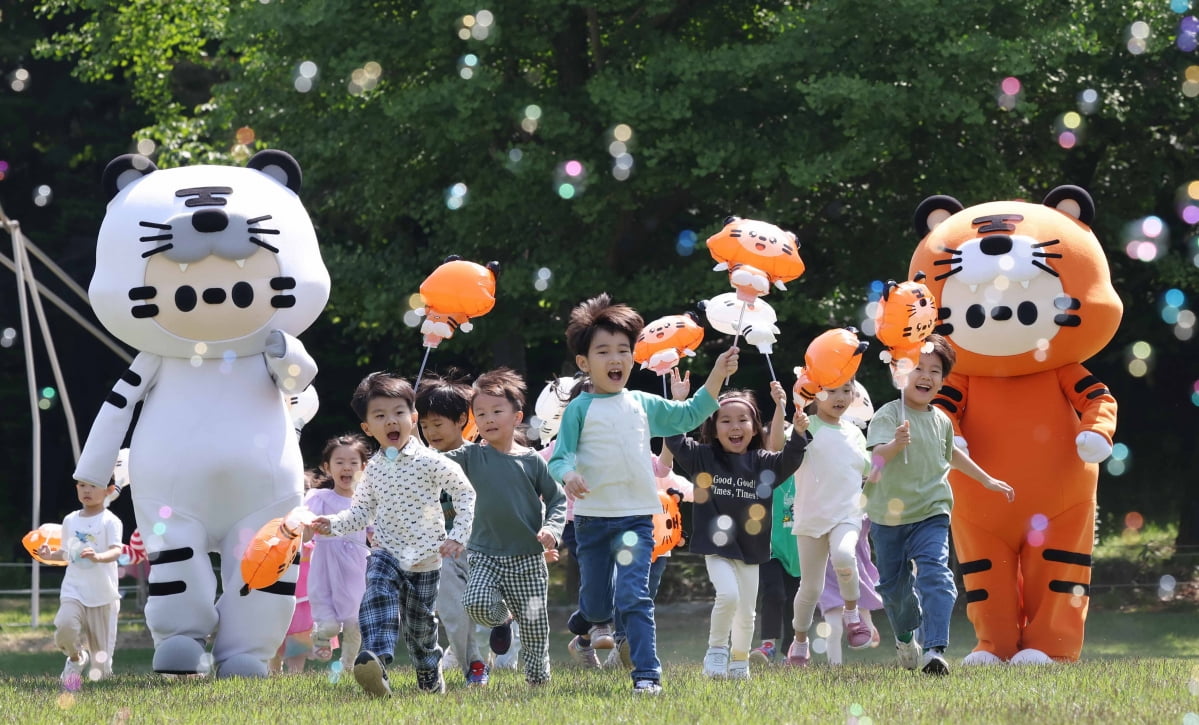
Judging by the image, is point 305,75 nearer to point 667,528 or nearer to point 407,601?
point 667,528

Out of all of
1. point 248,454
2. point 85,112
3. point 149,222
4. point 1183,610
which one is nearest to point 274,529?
point 248,454

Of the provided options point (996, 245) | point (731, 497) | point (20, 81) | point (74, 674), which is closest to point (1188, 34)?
point (996, 245)

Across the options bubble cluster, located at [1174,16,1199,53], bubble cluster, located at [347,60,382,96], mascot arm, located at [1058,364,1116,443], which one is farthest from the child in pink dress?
bubble cluster, located at [1174,16,1199,53]

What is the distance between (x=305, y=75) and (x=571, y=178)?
121 inches

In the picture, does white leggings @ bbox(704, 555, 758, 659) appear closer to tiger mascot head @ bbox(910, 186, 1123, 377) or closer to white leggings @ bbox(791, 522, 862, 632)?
white leggings @ bbox(791, 522, 862, 632)

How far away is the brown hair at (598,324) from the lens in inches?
290

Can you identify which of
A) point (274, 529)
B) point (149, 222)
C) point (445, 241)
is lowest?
point (274, 529)

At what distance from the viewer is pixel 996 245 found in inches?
359

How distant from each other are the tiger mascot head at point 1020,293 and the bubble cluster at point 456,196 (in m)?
7.21

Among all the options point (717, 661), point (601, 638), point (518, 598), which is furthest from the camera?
point (717, 661)

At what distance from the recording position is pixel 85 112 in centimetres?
2475

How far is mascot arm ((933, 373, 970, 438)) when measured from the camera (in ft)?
30.6

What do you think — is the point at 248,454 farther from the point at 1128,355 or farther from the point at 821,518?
the point at 1128,355

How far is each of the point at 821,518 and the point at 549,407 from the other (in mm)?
2583
